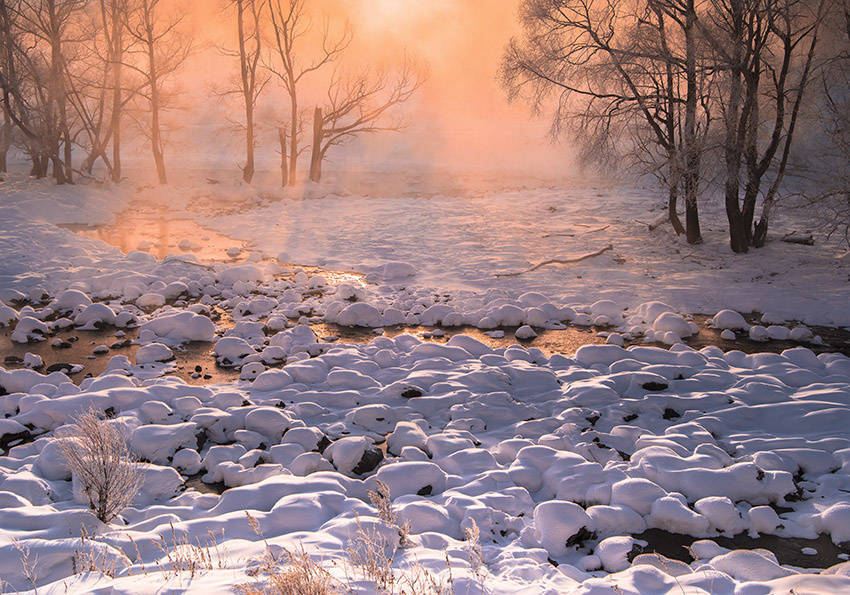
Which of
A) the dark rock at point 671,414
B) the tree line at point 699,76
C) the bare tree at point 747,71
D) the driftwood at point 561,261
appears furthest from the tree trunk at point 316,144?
the dark rock at point 671,414

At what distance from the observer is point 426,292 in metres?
9.88

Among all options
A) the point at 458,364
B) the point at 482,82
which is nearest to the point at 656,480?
the point at 458,364

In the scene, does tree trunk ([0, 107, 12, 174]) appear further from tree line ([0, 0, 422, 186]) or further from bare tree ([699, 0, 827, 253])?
bare tree ([699, 0, 827, 253])

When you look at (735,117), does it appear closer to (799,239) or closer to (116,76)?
(799,239)

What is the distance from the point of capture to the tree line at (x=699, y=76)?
32.5ft

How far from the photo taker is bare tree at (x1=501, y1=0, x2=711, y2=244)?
10.6 metres

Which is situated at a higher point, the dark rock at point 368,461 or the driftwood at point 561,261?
the driftwood at point 561,261

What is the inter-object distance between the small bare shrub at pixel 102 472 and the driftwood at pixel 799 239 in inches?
490

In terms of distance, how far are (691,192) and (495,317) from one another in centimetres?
→ 497

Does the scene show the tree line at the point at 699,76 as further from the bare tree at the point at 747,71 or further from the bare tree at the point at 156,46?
the bare tree at the point at 156,46

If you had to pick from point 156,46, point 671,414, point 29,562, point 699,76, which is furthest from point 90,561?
point 156,46

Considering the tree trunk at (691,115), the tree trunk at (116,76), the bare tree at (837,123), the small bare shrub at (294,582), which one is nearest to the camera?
the small bare shrub at (294,582)

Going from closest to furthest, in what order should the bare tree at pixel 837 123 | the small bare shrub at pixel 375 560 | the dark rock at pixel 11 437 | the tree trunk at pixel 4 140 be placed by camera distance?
1. the small bare shrub at pixel 375 560
2. the dark rock at pixel 11 437
3. the bare tree at pixel 837 123
4. the tree trunk at pixel 4 140

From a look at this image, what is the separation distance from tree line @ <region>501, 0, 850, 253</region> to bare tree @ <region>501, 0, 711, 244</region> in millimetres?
29
